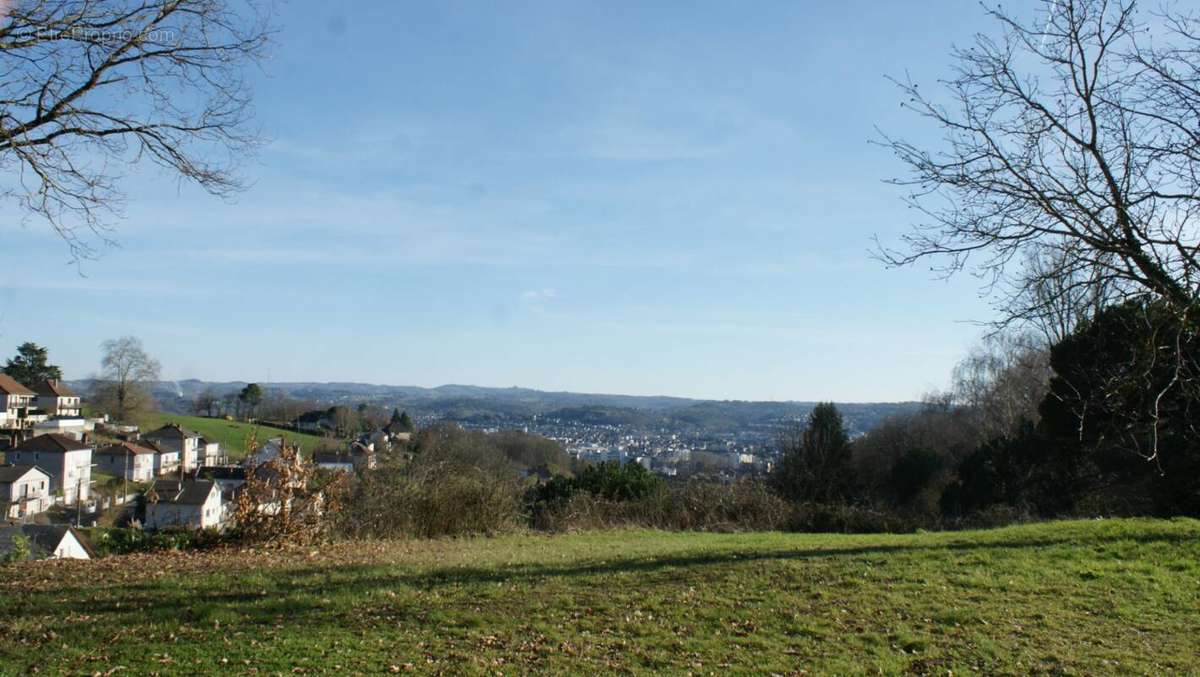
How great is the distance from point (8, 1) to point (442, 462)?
41.5ft

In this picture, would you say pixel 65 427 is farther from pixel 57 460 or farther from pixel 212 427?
pixel 57 460

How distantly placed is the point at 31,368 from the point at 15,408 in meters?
9.91

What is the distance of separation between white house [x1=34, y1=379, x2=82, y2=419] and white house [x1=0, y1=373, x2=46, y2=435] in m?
1.23

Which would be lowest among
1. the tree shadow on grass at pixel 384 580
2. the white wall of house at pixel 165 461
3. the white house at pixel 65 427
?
the white wall of house at pixel 165 461

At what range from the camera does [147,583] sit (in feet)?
27.9

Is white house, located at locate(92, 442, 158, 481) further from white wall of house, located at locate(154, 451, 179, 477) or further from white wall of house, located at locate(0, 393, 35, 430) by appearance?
white wall of house, located at locate(0, 393, 35, 430)

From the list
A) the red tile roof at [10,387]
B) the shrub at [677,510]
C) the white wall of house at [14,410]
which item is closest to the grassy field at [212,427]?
the white wall of house at [14,410]

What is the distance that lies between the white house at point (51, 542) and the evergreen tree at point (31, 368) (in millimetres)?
51986

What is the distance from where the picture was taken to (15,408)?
2063 inches

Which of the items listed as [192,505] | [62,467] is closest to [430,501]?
[192,505]

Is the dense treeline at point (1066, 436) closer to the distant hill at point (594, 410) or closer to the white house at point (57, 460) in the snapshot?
the distant hill at point (594, 410)

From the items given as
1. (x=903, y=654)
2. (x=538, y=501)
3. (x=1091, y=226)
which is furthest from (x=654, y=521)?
(x=1091, y=226)

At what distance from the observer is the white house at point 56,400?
56.5 m

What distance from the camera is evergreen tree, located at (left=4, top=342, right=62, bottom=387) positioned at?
60.2 meters
